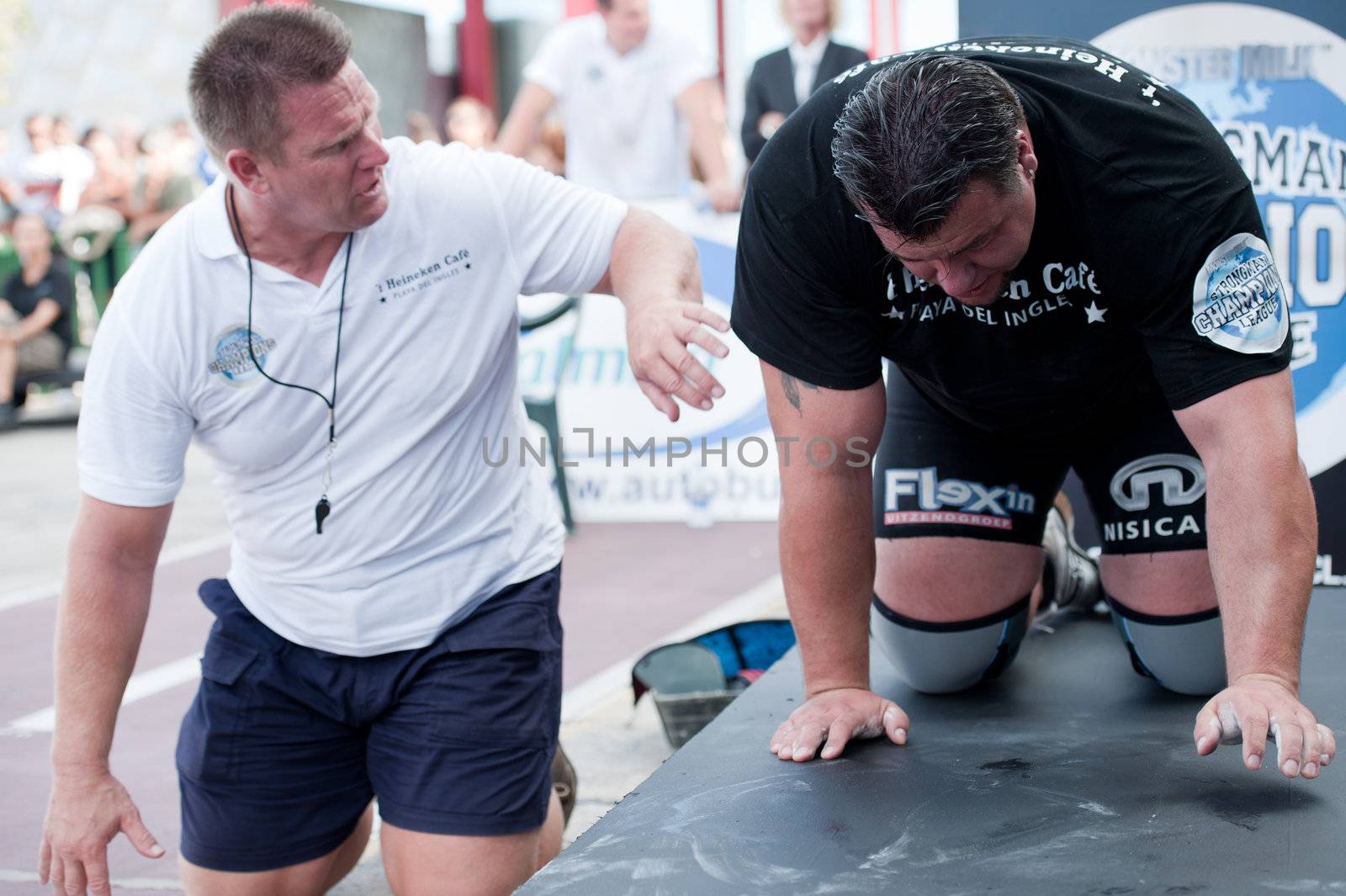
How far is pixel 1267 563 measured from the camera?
174 centimetres

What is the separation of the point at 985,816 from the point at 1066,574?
1205 mm

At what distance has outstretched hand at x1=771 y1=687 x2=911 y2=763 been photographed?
6.41 ft

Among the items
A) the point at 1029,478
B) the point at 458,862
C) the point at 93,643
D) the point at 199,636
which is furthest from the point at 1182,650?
the point at 199,636

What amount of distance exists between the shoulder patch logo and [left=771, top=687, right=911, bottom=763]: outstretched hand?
2.26ft

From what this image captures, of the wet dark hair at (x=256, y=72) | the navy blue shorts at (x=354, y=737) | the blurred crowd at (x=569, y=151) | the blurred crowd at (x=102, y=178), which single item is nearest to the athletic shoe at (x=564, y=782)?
the navy blue shorts at (x=354, y=737)

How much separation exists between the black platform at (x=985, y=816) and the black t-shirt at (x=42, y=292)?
761 cm

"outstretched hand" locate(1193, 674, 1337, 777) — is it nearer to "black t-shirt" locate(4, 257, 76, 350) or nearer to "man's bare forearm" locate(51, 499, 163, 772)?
"man's bare forearm" locate(51, 499, 163, 772)

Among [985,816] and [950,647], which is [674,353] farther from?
[950,647]

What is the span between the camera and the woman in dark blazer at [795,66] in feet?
17.8

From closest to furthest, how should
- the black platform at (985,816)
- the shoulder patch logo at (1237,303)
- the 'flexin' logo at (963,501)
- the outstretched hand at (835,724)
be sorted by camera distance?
the black platform at (985,816) → the shoulder patch logo at (1237,303) → the outstretched hand at (835,724) → the 'flexin' logo at (963,501)

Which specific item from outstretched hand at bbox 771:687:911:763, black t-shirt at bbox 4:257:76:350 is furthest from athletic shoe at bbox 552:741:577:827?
black t-shirt at bbox 4:257:76:350

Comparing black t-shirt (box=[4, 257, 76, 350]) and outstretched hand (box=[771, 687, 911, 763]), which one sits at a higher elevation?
black t-shirt (box=[4, 257, 76, 350])

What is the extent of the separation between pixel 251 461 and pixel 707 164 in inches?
141

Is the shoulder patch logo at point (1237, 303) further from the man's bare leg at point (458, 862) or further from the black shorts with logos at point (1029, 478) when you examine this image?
the man's bare leg at point (458, 862)
